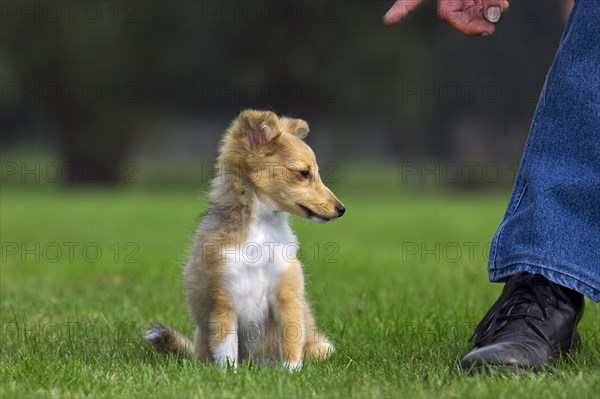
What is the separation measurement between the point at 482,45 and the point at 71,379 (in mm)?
35571

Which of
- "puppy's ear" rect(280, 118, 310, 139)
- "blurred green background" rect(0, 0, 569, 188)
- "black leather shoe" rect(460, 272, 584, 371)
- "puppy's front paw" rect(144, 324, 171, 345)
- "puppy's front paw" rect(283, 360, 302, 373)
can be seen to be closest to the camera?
"black leather shoe" rect(460, 272, 584, 371)

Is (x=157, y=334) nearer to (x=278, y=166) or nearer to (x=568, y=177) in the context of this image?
(x=278, y=166)

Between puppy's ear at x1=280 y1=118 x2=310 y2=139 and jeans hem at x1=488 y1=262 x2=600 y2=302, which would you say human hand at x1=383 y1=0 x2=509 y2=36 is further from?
jeans hem at x1=488 y1=262 x2=600 y2=302

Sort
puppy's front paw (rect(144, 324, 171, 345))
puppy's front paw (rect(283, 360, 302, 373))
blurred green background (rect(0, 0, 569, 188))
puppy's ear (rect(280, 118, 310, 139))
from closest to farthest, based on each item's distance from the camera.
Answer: puppy's front paw (rect(283, 360, 302, 373)) → puppy's front paw (rect(144, 324, 171, 345)) → puppy's ear (rect(280, 118, 310, 139)) → blurred green background (rect(0, 0, 569, 188))

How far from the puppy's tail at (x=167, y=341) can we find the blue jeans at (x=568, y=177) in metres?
1.51

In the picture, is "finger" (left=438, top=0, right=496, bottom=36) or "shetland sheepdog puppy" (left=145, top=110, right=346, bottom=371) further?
"finger" (left=438, top=0, right=496, bottom=36)

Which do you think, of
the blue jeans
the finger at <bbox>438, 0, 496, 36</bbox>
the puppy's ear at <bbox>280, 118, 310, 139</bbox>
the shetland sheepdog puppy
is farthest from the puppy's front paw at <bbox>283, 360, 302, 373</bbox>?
the finger at <bbox>438, 0, 496, 36</bbox>

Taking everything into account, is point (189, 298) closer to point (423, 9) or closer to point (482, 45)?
point (423, 9)

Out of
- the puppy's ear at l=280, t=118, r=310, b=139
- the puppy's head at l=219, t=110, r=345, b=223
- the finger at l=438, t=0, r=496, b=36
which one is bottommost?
the puppy's head at l=219, t=110, r=345, b=223

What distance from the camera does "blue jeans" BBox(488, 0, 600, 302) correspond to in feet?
11.9

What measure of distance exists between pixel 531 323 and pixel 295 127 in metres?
1.45

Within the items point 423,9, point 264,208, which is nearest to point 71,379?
point 264,208

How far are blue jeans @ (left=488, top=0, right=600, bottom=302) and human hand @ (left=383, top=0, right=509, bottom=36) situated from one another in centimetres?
36

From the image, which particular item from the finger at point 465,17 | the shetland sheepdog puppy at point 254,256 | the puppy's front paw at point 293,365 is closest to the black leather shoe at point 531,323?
the puppy's front paw at point 293,365
